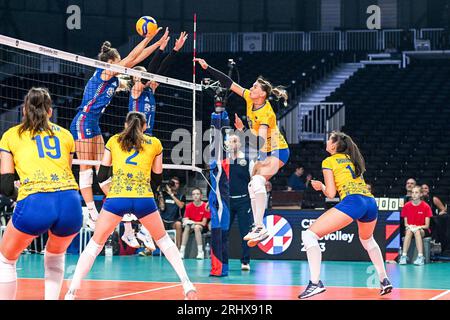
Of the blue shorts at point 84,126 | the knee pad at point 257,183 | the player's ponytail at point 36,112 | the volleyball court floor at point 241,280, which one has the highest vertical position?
the blue shorts at point 84,126

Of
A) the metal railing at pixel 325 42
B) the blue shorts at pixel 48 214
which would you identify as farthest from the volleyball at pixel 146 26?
the metal railing at pixel 325 42

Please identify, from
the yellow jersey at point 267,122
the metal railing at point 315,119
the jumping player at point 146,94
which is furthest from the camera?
the metal railing at point 315,119

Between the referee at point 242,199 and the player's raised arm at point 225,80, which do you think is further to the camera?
the referee at point 242,199

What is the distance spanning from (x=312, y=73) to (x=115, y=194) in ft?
68.3

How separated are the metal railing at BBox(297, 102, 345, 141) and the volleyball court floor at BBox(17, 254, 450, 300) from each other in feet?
28.3

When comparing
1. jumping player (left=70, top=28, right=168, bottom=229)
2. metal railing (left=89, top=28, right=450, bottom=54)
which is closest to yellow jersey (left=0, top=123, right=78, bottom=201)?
jumping player (left=70, top=28, right=168, bottom=229)

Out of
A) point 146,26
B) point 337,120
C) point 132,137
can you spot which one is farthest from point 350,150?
point 337,120

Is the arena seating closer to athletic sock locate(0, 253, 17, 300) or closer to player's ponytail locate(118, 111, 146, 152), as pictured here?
player's ponytail locate(118, 111, 146, 152)

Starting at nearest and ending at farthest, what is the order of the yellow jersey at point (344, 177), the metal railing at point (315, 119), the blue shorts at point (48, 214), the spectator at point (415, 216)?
the blue shorts at point (48, 214)
the yellow jersey at point (344, 177)
the spectator at point (415, 216)
the metal railing at point (315, 119)

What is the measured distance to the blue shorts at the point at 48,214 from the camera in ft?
23.4

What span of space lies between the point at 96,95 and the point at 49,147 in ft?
13.7

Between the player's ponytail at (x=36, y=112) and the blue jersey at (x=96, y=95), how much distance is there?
4.06 metres

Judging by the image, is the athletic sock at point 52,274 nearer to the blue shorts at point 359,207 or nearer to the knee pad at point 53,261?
the knee pad at point 53,261

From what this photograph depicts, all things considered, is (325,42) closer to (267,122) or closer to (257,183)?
(257,183)
